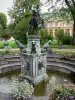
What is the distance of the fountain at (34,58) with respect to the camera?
798 centimetres

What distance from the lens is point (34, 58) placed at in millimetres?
7930

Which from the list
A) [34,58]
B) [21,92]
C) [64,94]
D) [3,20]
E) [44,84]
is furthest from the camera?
[3,20]

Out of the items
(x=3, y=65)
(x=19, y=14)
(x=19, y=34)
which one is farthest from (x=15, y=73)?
(x=19, y=14)

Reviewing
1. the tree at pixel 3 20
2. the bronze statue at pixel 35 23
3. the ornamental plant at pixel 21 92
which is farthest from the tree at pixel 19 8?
the ornamental plant at pixel 21 92

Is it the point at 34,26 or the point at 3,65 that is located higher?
the point at 34,26

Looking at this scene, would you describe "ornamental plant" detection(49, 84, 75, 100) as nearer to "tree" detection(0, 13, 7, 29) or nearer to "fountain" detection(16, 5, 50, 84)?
"fountain" detection(16, 5, 50, 84)

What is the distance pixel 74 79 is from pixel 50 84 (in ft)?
5.31

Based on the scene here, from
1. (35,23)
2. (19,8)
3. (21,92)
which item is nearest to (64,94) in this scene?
(21,92)

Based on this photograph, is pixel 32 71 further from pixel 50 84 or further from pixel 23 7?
pixel 23 7

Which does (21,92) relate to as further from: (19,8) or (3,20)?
(3,20)

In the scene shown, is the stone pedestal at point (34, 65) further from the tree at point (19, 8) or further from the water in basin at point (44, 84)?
the tree at point (19, 8)

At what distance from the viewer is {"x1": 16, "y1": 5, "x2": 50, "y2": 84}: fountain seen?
7977mm

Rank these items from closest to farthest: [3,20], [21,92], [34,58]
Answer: [21,92] < [34,58] < [3,20]

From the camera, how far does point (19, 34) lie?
21484 mm
